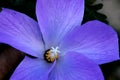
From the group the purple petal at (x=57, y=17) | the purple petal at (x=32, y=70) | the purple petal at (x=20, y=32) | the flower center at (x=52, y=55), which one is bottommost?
the purple petal at (x=32, y=70)

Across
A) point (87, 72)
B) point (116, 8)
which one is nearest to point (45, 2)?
point (87, 72)

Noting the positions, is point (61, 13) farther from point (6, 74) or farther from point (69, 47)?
point (6, 74)

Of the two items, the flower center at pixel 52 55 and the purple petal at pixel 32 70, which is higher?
the flower center at pixel 52 55
